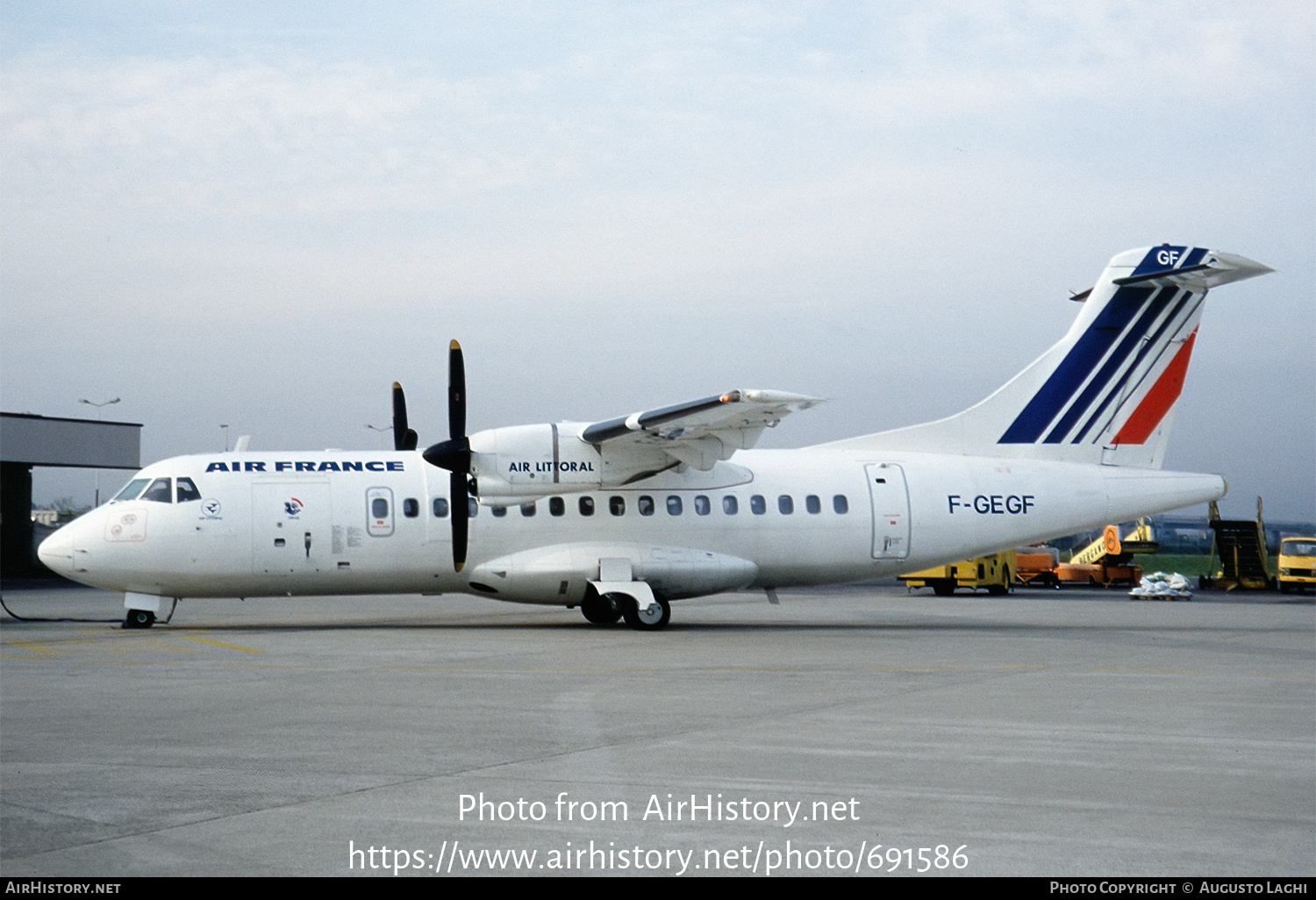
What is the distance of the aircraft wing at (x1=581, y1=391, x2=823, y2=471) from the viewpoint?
1833 cm

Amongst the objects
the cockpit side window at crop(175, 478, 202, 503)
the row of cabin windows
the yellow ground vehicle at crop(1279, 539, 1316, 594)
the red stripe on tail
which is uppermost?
the red stripe on tail

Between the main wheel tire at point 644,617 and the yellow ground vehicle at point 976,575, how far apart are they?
17.4m

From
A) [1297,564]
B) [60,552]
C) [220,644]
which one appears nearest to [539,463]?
[220,644]

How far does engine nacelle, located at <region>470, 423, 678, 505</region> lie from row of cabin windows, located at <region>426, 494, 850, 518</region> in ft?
2.45

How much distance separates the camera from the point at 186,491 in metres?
20.3

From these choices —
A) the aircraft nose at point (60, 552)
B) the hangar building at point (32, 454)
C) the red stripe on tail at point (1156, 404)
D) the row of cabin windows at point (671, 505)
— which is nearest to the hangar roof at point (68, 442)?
the hangar building at point (32, 454)

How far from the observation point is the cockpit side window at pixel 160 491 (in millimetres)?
20234

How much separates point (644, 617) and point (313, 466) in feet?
20.7

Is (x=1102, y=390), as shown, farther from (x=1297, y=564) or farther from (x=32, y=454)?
(x=32, y=454)

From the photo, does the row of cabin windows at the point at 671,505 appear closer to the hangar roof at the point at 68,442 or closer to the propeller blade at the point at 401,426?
the propeller blade at the point at 401,426

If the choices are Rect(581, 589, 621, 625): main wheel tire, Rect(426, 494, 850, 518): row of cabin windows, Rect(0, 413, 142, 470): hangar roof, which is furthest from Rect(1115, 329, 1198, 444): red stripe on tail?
Rect(0, 413, 142, 470): hangar roof

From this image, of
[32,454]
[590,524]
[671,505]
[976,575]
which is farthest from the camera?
[32,454]

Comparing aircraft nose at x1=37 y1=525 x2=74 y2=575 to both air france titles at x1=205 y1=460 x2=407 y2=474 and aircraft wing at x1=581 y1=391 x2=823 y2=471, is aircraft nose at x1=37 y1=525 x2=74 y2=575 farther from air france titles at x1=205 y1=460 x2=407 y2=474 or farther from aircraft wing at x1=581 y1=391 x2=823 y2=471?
aircraft wing at x1=581 y1=391 x2=823 y2=471
